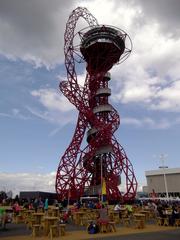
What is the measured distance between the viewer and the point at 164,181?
9750cm

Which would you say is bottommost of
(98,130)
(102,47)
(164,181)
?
(98,130)

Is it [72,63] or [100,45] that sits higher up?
[100,45]

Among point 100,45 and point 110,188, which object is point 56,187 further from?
point 100,45

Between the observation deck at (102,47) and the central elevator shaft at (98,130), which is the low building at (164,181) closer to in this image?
the central elevator shaft at (98,130)

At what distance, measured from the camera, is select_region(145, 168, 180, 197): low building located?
94800mm

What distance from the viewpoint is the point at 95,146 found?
51094 millimetres

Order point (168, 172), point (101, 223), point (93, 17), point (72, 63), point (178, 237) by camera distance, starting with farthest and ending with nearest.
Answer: point (168, 172) → point (93, 17) → point (72, 63) → point (101, 223) → point (178, 237)

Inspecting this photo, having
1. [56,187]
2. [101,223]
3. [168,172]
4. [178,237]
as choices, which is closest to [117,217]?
[101,223]

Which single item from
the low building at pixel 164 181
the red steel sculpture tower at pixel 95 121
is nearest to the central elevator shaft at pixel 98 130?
the red steel sculpture tower at pixel 95 121

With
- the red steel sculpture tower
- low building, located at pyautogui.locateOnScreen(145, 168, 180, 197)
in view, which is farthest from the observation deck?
low building, located at pyautogui.locateOnScreen(145, 168, 180, 197)

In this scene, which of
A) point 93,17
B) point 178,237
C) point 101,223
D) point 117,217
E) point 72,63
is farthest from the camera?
point 93,17

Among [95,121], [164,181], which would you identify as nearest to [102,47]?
[95,121]

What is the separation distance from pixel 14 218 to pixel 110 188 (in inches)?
993

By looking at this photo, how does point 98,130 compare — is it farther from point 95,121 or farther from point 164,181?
point 164,181
